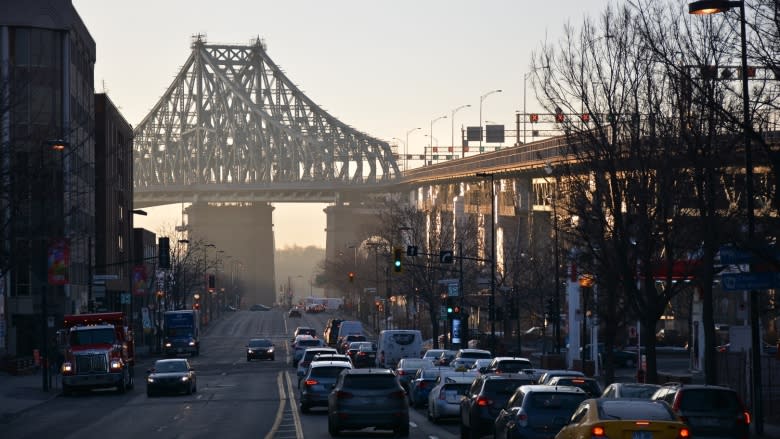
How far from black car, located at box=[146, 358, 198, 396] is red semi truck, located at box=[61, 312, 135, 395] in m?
2.31

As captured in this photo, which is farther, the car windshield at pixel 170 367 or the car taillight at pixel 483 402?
the car windshield at pixel 170 367

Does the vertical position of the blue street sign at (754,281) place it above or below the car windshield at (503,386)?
above

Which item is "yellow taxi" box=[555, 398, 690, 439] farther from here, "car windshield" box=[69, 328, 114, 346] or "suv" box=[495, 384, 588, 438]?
"car windshield" box=[69, 328, 114, 346]

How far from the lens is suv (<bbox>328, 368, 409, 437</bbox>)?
32.8 m

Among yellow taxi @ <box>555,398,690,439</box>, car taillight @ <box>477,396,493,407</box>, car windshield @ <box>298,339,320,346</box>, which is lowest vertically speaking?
car windshield @ <box>298,339,320,346</box>

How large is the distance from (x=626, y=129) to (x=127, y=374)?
27.5 m

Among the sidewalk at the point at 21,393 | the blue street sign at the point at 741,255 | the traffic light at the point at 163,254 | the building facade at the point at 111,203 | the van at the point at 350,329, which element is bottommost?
the sidewalk at the point at 21,393

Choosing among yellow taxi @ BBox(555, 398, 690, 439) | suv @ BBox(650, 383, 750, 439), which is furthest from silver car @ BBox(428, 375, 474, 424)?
yellow taxi @ BBox(555, 398, 690, 439)

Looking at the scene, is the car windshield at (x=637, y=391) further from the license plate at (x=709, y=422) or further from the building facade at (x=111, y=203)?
the building facade at (x=111, y=203)

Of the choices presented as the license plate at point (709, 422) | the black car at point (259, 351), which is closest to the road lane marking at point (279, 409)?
the license plate at point (709, 422)

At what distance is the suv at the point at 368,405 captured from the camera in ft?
108

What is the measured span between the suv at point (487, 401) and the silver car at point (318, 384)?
10.1m

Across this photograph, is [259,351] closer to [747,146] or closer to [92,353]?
[92,353]

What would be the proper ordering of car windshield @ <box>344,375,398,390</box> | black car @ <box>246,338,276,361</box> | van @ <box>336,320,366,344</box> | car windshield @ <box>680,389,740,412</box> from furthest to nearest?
van @ <box>336,320,366,344</box> → black car @ <box>246,338,276,361</box> → car windshield @ <box>344,375,398,390</box> → car windshield @ <box>680,389,740,412</box>
